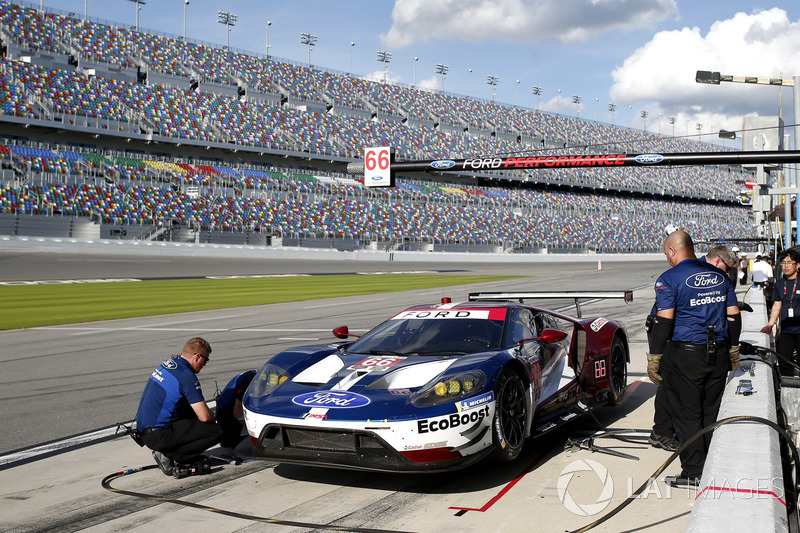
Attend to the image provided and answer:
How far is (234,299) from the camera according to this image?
896 inches

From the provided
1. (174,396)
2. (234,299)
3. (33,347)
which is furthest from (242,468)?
(234,299)

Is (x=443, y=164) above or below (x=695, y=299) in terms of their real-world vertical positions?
above

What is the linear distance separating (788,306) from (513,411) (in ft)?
13.9

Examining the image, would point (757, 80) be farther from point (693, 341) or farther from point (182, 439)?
point (182, 439)

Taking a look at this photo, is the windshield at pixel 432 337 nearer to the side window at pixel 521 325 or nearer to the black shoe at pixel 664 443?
the side window at pixel 521 325

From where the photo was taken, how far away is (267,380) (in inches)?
215

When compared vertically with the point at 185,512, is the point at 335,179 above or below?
above

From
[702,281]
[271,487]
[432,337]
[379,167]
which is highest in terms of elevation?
[379,167]

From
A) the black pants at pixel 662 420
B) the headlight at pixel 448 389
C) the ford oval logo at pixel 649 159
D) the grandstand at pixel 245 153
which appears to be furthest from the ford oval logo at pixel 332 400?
the grandstand at pixel 245 153

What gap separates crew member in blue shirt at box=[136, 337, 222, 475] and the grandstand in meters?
30.1

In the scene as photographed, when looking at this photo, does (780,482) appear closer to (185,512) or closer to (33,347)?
(185,512)

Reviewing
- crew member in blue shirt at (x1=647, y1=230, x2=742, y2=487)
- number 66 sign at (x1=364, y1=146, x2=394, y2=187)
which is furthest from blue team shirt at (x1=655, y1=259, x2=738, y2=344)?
number 66 sign at (x1=364, y1=146, x2=394, y2=187)

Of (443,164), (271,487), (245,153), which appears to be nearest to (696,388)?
(271,487)

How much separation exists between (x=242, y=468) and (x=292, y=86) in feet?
200
